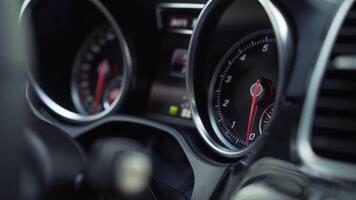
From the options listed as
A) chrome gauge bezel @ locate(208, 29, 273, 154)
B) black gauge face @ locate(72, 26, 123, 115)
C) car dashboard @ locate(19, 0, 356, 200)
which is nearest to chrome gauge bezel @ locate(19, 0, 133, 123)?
car dashboard @ locate(19, 0, 356, 200)

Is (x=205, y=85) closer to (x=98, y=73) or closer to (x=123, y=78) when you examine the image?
(x=123, y=78)

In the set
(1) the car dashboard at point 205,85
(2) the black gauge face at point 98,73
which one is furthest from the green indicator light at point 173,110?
(2) the black gauge face at point 98,73

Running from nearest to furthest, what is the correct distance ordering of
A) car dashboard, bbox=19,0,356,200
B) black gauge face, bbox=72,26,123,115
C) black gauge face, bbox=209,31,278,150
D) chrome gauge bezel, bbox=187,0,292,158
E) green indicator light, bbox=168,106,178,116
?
car dashboard, bbox=19,0,356,200 → chrome gauge bezel, bbox=187,0,292,158 → black gauge face, bbox=209,31,278,150 → green indicator light, bbox=168,106,178,116 → black gauge face, bbox=72,26,123,115

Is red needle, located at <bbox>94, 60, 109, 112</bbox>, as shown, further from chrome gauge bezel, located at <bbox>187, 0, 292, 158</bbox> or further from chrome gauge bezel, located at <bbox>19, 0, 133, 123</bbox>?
chrome gauge bezel, located at <bbox>187, 0, 292, 158</bbox>

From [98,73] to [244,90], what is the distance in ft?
2.80

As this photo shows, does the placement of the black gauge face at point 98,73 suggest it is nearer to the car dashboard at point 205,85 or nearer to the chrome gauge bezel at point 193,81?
the car dashboard at point 205,85

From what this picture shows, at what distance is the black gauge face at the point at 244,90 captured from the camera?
1845mm

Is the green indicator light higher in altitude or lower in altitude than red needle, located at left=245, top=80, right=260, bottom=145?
lower

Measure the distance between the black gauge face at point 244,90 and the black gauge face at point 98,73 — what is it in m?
0.60

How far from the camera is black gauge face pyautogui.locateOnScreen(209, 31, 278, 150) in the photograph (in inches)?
72.6

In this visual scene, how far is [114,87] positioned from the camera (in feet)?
8.30

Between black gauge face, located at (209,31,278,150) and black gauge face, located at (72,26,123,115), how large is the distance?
601 mm

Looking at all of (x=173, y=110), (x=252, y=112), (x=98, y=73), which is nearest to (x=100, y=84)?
(x=98, y=73)

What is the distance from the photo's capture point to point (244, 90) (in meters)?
1.92
